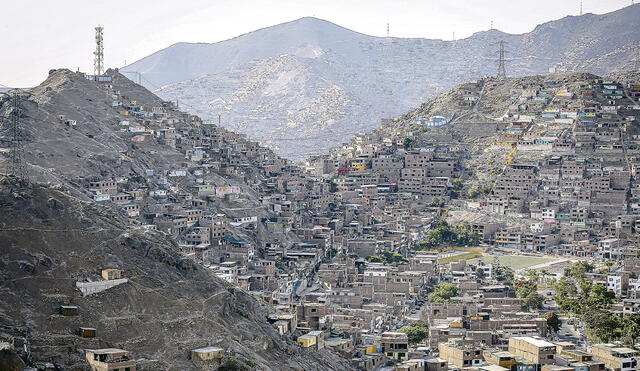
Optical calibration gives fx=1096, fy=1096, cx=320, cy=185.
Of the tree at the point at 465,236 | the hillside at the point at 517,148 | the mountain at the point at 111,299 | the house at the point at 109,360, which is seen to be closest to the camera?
the house at the point at 109,360

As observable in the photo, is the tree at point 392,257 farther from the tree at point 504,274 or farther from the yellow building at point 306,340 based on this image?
the yellow building at point 306,340

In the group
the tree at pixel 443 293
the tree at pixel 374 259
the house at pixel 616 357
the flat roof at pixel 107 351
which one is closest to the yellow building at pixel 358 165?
the tree at pixel 374 259

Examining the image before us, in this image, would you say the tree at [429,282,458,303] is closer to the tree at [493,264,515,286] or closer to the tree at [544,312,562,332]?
the tree at [493,264,515,286]

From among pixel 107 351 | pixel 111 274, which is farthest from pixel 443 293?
pixel 107 351

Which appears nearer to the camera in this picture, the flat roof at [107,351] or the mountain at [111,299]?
the flat roof at [107,351]

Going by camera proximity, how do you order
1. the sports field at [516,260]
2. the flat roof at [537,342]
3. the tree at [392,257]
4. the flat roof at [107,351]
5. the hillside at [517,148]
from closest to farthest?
the flat roof at [107,351] < the flat roof at [537,342] < the tree at [392,257] < the sports field at [516,260] < the hillside at [517,148]

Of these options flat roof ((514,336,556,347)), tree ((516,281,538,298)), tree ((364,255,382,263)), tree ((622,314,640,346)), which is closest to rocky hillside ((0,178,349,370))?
flat roof ((514,336,556,347))

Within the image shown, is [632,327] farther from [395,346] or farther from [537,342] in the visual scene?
[395,346]
